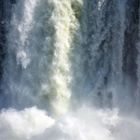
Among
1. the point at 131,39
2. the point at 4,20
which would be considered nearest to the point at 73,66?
the point at 131,39

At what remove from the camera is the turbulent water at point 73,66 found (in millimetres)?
14602

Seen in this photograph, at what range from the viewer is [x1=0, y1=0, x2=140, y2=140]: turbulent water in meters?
14.6

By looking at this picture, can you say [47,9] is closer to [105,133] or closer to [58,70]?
[58,70]

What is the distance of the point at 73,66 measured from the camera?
14.8 metres

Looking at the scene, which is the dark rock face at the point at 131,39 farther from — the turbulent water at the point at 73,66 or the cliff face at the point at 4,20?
the cliff face at the point at 4,20

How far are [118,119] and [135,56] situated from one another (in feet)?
4.92

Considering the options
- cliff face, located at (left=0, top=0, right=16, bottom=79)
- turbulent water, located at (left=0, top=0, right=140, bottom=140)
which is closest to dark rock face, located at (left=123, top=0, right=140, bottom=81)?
turbulent water, located at (left=0, top=0, right=140, bottom=140)

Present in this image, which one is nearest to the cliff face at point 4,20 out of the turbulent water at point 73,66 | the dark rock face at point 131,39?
the turbulent water at point 73,66

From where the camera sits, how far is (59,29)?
48.0 feet

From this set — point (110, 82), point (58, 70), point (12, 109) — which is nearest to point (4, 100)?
point (12, 109)

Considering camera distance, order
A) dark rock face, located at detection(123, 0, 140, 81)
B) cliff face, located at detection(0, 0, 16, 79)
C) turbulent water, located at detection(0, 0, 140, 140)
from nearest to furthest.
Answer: turbulent water, located at detection(0, 0, 140, 140), dark rock face, located at detection(123, 0, 140, 81), cliff face, located at detection(0, 0, 16, 79)

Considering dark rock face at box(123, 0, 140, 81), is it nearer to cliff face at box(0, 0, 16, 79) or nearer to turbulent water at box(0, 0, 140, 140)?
turbulent water at box(0, 0, 140, 140)

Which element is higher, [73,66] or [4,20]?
[4,20]

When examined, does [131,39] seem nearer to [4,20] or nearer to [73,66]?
[73,66]
